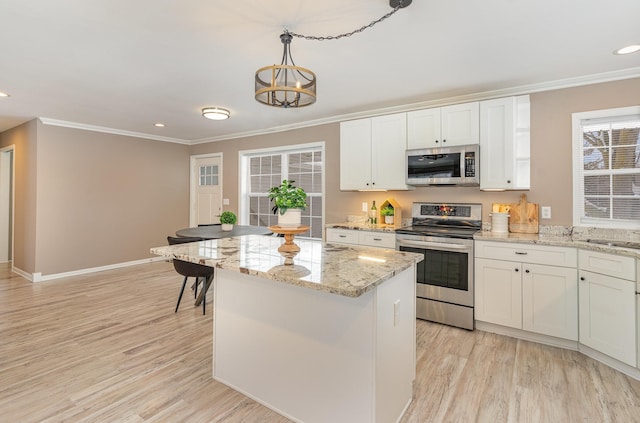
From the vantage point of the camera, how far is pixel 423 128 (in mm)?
3531

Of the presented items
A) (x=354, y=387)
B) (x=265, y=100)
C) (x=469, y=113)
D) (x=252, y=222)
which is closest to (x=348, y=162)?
(x=469, y=113)

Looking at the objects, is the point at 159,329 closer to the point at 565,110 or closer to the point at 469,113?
the point at 469,113

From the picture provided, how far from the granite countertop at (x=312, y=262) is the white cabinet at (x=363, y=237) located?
1.40 m

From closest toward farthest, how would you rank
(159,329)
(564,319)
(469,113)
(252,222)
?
(564,319) → (159,329) → (469,113) → (252,222)

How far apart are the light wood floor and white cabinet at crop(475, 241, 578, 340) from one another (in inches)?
8.0

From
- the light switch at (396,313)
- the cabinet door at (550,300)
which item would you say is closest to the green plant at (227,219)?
the light switch at (396,313)

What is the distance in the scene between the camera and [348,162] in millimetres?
4121

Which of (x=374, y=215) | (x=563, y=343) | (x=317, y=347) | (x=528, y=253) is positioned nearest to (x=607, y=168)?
(x=528, y=253)

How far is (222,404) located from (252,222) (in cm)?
407

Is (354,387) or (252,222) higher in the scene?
(252,222)

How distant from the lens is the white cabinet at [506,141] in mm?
3086

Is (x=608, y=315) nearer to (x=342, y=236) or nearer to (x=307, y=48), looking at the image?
(x=342, y=236)

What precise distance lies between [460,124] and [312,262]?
98.0 inches

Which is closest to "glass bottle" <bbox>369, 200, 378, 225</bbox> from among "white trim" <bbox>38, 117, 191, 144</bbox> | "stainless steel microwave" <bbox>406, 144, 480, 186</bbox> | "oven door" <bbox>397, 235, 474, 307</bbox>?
"stainless steel microwave" <bbox>406, 144, 480, 186</bbox>
